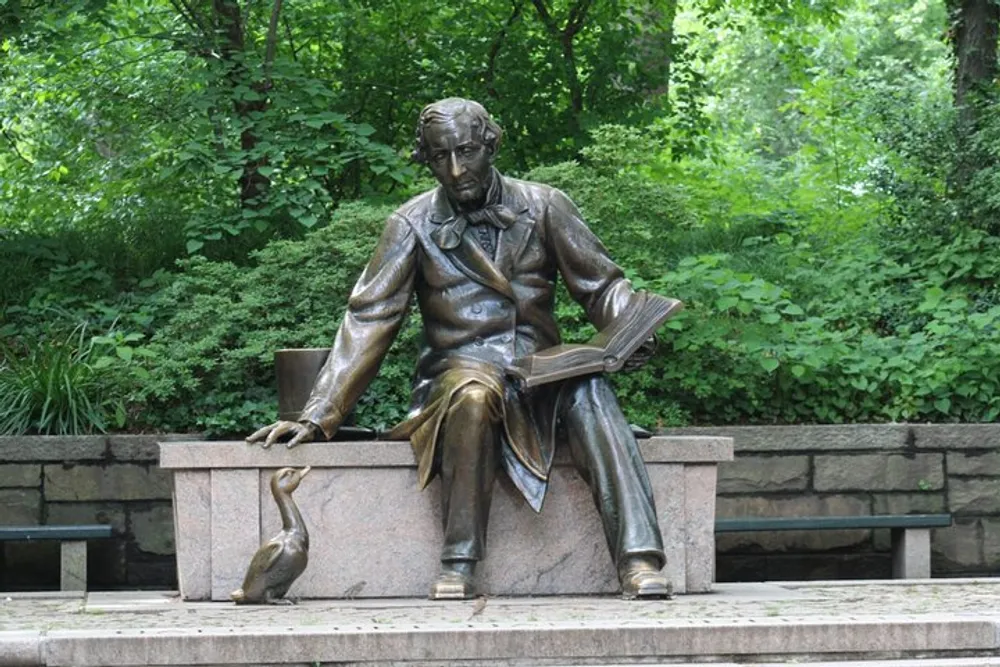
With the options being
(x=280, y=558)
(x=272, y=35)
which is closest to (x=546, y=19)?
(x=272, y=35)

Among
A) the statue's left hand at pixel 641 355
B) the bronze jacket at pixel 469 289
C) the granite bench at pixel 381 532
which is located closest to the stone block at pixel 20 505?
the granite bench at pixel 381 532

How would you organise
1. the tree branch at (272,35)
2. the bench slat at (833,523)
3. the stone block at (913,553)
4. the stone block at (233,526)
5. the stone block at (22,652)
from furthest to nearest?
1. the tree branch at (272,35)
2. the stone block at (913,553)
3. the bench slat at (833,523)
4. the stone block at (233,526)
5. the stone block at (22,652)

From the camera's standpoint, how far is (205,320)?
9844 millimetres

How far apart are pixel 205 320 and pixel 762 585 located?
12.2 feet

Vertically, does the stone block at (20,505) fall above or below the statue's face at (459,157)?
below

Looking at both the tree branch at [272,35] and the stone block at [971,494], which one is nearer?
the stone block at [971,494]

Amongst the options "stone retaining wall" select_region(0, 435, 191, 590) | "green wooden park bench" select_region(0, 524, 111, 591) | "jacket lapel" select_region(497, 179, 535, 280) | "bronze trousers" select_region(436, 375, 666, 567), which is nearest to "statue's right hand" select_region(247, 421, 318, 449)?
"bronze trousers" select_region(436, 375, 666, 567)

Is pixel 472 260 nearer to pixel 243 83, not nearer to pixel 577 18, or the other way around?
pixel 243 83

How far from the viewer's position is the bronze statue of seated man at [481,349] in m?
6.68

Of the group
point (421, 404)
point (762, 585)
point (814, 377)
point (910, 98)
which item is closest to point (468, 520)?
point (421, 404)

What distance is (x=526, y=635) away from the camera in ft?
17.4

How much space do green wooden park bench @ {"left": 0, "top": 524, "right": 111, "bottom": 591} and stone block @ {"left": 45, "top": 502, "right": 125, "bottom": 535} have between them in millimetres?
603

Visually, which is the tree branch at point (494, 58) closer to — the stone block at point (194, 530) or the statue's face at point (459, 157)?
the statue's face at point (459, 157)

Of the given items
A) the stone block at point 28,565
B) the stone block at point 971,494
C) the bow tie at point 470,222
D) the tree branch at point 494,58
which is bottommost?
the stone block at point 28,565
